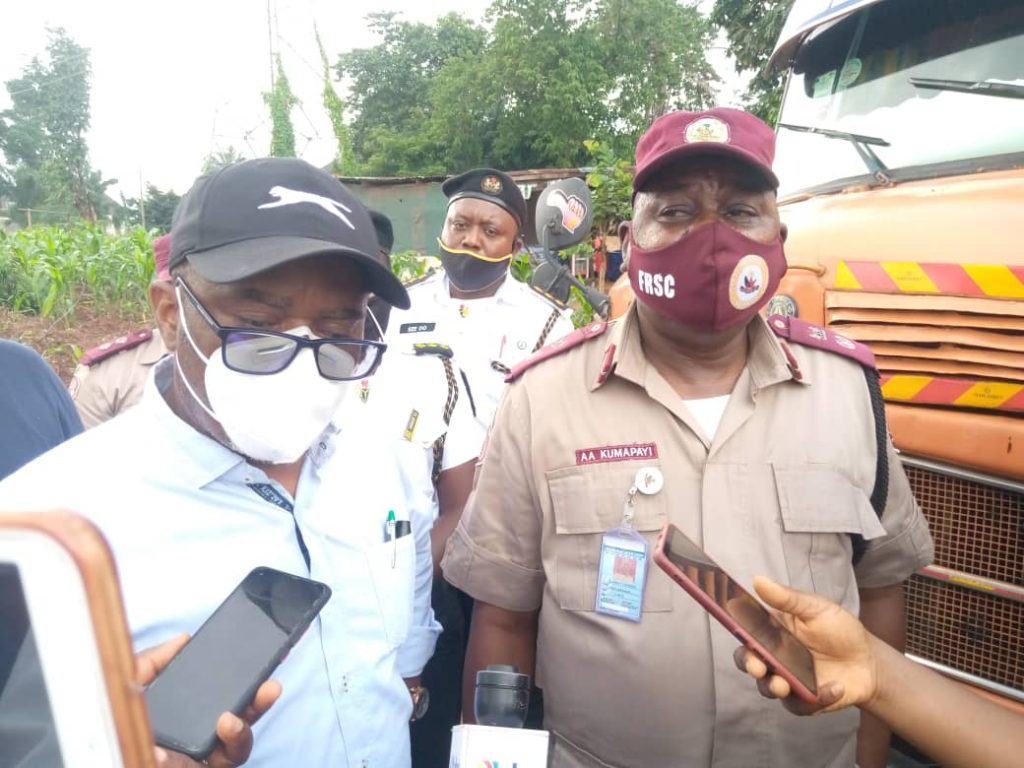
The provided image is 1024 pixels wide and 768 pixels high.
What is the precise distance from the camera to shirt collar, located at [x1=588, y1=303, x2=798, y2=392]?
68.7 inches

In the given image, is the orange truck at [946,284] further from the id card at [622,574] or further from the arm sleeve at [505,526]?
the arm sleeve at [505,526]

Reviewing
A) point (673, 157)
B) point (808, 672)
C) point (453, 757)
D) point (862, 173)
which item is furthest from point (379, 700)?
point (862, 173)

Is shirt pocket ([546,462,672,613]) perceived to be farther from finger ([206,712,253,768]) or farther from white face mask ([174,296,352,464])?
finger ([206,712,253,768])

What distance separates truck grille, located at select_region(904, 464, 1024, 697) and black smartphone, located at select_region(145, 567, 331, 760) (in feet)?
5.38

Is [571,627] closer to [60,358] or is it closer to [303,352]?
[303,352]

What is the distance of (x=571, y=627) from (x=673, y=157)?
3.63 ft

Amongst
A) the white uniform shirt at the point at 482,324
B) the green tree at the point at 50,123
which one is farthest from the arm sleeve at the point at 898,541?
the green tree at the point at 50,123

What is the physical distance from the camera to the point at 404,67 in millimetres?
43156

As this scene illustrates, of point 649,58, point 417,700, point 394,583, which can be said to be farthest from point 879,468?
point 649,58

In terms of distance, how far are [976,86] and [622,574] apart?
1.94m

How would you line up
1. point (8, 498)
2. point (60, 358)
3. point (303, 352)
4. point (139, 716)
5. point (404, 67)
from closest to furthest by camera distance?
point (139, 716), point (8, 498), point (303, 352), point (60, 358), point (404, 67)

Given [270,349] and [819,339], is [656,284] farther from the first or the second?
[270,349]

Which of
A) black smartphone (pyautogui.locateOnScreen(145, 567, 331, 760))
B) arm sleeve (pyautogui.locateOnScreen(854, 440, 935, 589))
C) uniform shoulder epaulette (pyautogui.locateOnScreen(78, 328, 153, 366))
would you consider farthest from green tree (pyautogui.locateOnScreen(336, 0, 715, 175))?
black smartphone (pyautogui.locateOnScreen(145, 567, 331, 760))

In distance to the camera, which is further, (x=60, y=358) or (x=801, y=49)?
(x=60, y=358)
